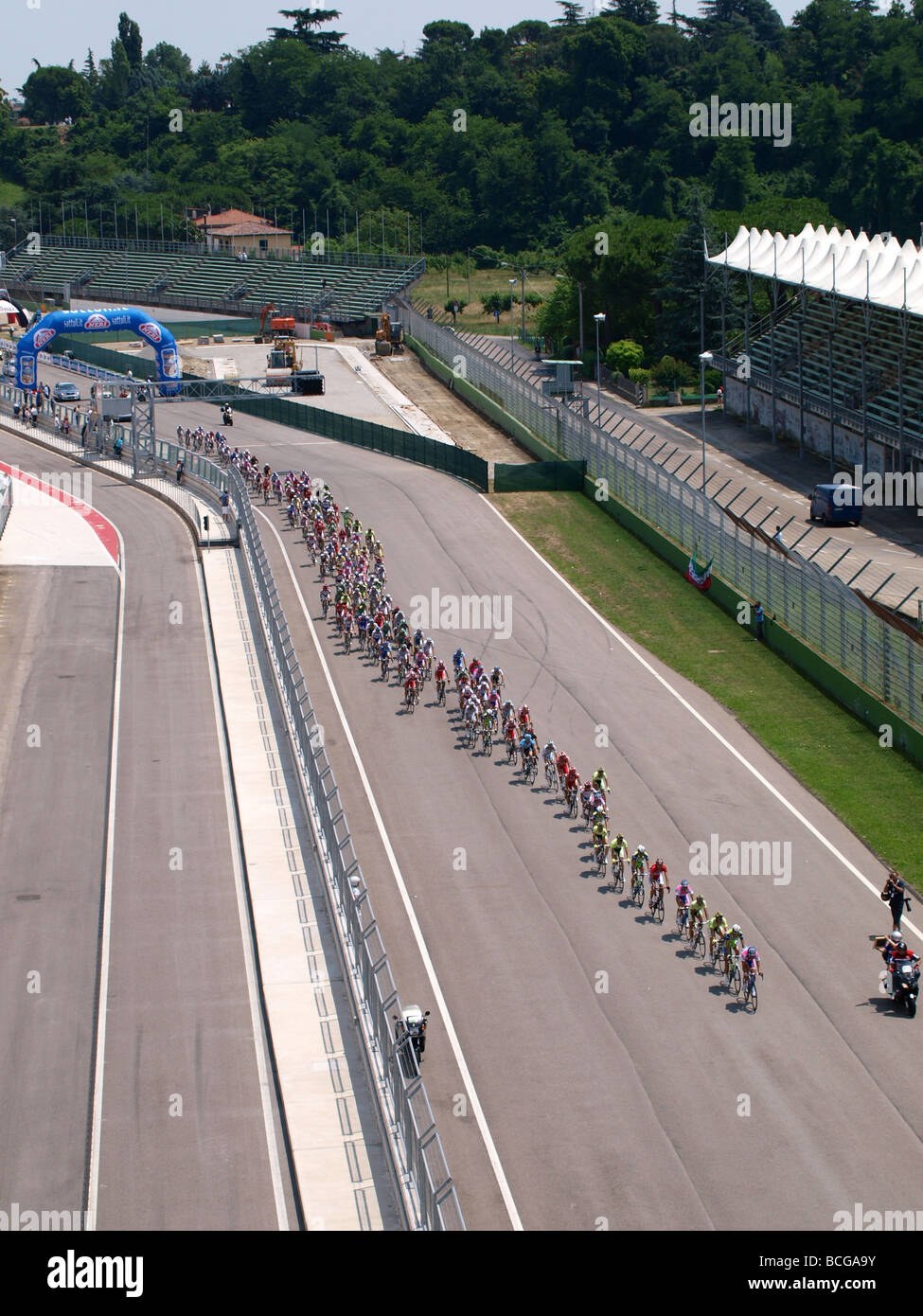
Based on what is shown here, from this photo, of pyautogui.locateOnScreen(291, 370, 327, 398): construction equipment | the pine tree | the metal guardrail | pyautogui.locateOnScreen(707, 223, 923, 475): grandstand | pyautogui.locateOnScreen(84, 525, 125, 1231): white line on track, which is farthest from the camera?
the pine tree

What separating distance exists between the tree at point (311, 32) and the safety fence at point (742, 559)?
134 meters

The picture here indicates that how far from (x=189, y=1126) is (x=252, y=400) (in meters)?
59.5

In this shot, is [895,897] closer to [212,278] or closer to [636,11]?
[212,278]

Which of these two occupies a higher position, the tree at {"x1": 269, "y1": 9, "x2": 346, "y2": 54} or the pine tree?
the tree at {"x1": 269, "y1": 9, "x2": 346, "y2": 54}

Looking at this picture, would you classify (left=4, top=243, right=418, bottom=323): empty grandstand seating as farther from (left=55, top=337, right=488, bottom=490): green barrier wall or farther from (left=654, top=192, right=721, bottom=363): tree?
(left=55, top=337, right=488, bottom=490): green barrier wall

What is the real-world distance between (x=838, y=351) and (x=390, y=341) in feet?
108

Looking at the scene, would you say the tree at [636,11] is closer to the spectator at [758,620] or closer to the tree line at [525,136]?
the tree line at [525,136]

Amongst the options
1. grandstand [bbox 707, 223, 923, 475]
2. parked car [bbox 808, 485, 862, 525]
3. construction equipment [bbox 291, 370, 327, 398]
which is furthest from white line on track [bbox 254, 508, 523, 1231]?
construction equipment [bbox 291, 370, 327, 398]

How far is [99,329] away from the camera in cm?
7388

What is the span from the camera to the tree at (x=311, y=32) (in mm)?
195375

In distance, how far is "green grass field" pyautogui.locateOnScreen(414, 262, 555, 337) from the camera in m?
109

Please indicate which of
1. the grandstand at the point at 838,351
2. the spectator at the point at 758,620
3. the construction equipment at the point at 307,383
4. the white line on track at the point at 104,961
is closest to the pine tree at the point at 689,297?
the grandstand at the point at 838,351

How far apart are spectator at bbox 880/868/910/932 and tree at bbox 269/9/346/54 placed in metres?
184
